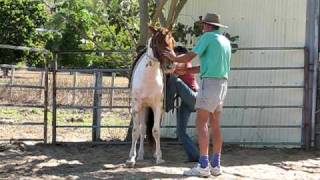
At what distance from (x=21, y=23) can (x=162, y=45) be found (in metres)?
19.3

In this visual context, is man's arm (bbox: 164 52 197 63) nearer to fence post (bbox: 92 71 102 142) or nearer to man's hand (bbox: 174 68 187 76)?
man's hand (bbox: 174 68 187 76)

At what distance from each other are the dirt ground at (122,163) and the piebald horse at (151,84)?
Answer: 38cm

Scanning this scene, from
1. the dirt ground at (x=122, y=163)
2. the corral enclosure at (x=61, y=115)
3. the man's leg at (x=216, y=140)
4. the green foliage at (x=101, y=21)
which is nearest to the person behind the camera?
the man's leg at (x=216, y=140)

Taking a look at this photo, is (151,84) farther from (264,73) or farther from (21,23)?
(21,23)

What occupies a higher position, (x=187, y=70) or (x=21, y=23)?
(x=21, y=23)

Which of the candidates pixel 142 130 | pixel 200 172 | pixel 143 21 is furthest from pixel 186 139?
pixel 143 21

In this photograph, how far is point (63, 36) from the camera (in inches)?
609

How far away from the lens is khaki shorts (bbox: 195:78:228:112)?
6.71m

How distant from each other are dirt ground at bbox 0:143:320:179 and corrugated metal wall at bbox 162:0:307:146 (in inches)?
17.0

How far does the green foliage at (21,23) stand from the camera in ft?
82.0

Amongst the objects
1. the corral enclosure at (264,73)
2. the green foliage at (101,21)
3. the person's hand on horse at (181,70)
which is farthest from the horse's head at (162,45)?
the green foliage at (101,21)

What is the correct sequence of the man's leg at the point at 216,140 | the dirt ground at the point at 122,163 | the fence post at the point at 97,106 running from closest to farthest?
the man's leg at the point at 216,140, the dirt ground at the point at 122,163, the fence post at the point at 97,106

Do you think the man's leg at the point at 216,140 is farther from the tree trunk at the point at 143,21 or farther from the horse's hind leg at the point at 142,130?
the tree trunk at the point at 143,21

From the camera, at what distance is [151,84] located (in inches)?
301
